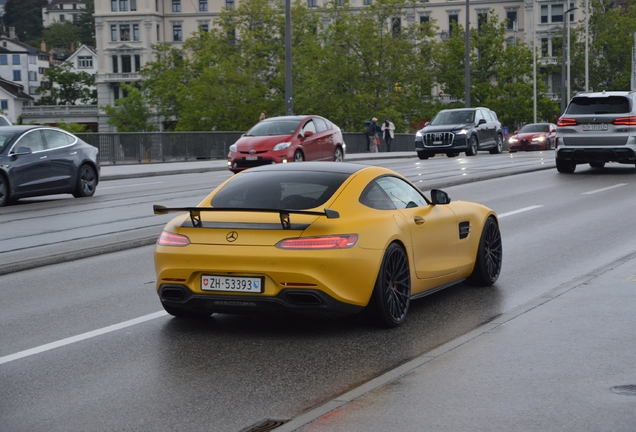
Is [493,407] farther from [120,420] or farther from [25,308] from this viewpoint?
[25,308]

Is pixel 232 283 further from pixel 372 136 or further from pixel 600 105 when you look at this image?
pixel 372 136

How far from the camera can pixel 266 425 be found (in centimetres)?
557

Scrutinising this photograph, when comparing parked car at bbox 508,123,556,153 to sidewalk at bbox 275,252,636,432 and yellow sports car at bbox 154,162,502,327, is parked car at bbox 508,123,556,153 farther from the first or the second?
sidewalk at bbox 275,252,636,432

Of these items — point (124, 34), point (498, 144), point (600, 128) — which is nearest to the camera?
point (600, 128)

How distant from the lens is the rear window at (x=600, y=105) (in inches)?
997

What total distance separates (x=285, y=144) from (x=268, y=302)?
21.6 m

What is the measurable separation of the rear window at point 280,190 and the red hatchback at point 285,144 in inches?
774

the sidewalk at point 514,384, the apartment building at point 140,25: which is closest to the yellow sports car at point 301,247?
the sidewalk at point 514,384

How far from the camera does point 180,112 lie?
10238 cm

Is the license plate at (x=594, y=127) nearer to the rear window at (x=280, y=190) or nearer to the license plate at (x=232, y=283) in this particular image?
the rear window at (x=280, y=190)

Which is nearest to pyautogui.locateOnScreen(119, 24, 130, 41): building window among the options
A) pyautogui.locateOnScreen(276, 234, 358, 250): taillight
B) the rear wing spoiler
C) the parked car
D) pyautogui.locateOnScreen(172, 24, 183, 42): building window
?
pyautogui.locateOnScreen(172, 24, 183, 42): building window

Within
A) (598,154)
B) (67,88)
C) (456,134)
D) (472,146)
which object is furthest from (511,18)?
(598,154)

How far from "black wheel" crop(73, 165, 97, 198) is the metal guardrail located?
1542cm

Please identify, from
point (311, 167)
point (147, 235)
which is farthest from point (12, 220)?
point (311, 167)
